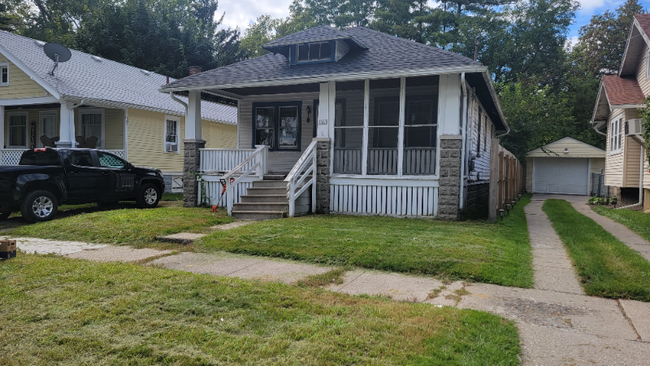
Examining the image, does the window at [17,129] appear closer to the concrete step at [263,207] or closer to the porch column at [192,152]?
the porch column at [192,152]

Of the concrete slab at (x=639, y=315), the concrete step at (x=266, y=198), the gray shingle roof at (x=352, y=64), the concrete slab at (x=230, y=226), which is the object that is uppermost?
the gray shingle roof at (x=352, y=64)

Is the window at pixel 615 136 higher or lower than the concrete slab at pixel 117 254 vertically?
higher

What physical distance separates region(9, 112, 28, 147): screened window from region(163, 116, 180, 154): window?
565 cm

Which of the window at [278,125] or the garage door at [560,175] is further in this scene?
the garage door at [560,175]

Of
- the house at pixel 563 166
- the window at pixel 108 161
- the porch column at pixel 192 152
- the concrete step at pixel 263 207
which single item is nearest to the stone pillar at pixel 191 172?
the porch column at pixel 192 152

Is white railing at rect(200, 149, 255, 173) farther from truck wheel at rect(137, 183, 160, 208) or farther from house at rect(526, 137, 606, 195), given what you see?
house at rect(526, 137, 606, 195)

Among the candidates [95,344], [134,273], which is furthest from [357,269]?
[95,344]

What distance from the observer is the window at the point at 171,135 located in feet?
64.9

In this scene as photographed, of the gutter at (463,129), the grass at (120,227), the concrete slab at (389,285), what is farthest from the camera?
the gutter at (463,129)

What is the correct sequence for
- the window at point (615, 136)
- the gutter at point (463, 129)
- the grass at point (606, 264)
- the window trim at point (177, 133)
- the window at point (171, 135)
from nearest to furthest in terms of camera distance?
the grass at point (606, 264), the gutter at point (463, 129), the window at point (615, 136), the window trim at point (177, 133), the window at point (171, 135)

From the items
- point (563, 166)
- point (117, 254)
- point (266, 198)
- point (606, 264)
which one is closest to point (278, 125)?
point (266, 198)

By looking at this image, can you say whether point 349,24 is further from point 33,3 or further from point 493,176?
point 493,176

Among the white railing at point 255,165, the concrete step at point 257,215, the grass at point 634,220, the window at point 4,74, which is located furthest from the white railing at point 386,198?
the window at point 4,74

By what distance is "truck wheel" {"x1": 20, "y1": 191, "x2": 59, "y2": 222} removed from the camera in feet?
32.1
